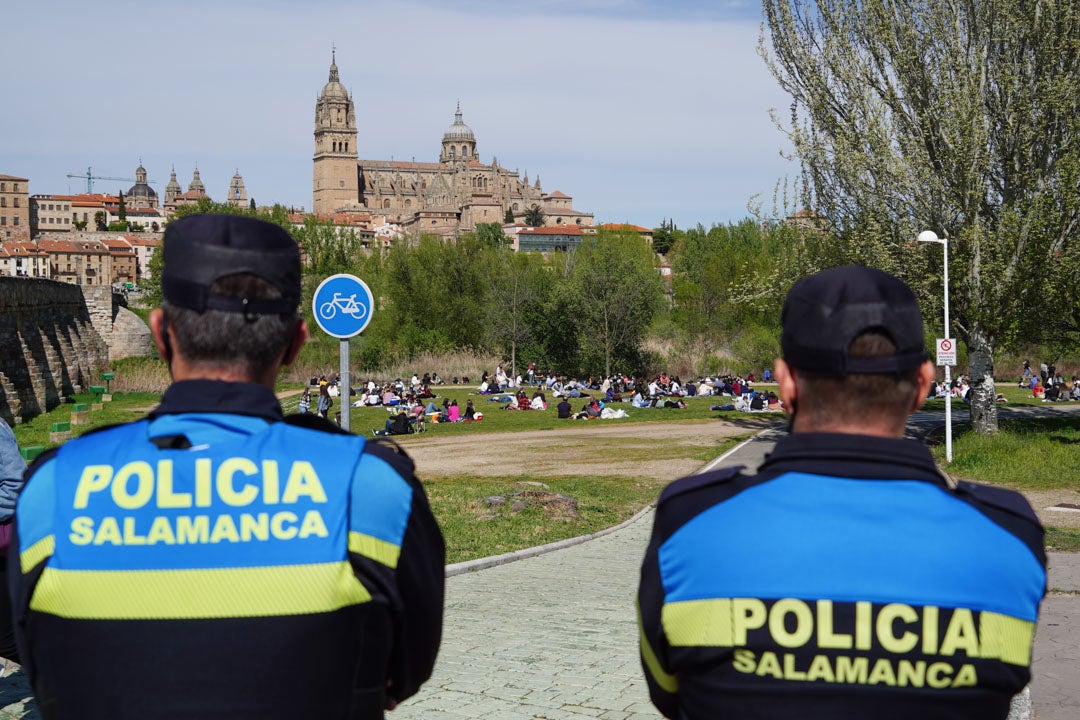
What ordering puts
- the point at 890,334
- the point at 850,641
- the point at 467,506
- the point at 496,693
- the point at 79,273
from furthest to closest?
the point at 79,273 < the point at 467,506 < the point at 496,693 < the point at 890,334 < the point at 850,641

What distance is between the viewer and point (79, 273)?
14862 centimetres

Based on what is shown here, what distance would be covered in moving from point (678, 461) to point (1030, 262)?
1049cm

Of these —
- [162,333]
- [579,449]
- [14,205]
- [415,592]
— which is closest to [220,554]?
[415,592]

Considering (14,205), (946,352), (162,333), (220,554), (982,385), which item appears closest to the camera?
(220,554)

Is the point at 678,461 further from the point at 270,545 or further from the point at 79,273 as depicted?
the point at 79,273

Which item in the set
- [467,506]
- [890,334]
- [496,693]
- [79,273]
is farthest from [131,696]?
[79,273]

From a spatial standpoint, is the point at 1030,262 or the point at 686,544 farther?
the point at 1030,262

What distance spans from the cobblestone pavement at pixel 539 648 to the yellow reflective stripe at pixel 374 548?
12.9ft

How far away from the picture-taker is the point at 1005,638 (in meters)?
2.20

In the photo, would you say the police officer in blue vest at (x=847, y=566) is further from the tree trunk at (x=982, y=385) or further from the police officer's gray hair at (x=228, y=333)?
the tree trunk at (x=982, y=385)

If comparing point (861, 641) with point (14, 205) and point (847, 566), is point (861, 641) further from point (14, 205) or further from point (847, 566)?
point (14, 205)

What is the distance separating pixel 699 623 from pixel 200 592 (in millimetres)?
1014

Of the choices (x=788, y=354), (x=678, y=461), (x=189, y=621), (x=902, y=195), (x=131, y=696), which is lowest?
(x=678, y=461)

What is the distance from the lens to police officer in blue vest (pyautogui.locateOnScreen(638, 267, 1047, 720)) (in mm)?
2139
